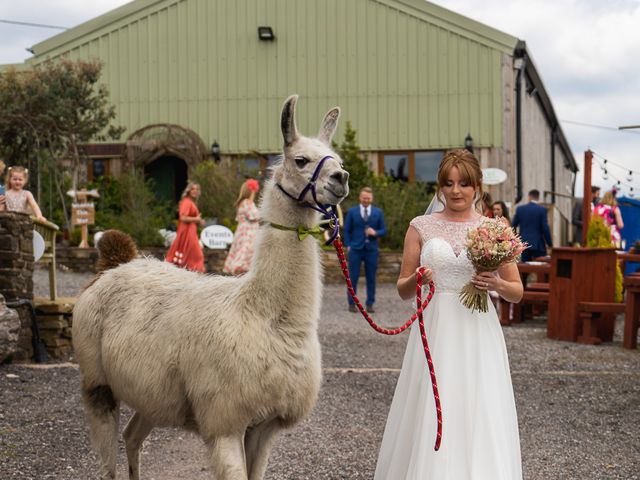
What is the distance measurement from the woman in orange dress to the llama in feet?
34.4

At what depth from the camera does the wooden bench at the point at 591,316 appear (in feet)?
39.8

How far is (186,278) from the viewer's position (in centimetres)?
509

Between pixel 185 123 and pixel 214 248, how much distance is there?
279 inches

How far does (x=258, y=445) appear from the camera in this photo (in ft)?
14.7

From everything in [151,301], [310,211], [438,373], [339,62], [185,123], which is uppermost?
[339,62]

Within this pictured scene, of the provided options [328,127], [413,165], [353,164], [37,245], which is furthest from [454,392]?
[413,165]

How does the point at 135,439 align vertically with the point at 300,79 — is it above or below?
below

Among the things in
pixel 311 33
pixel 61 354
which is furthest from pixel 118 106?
pixel 61 354

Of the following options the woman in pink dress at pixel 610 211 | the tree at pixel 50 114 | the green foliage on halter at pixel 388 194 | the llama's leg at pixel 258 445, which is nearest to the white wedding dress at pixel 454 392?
→ the llama's leg at pixel 258 445

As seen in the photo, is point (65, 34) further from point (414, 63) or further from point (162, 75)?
point (414, 63)

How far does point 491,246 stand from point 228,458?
1.55 meters

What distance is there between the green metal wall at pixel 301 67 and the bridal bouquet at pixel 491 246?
843 inches

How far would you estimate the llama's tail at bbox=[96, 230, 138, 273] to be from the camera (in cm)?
567

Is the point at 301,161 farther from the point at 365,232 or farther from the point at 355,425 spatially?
the point at 365,232
